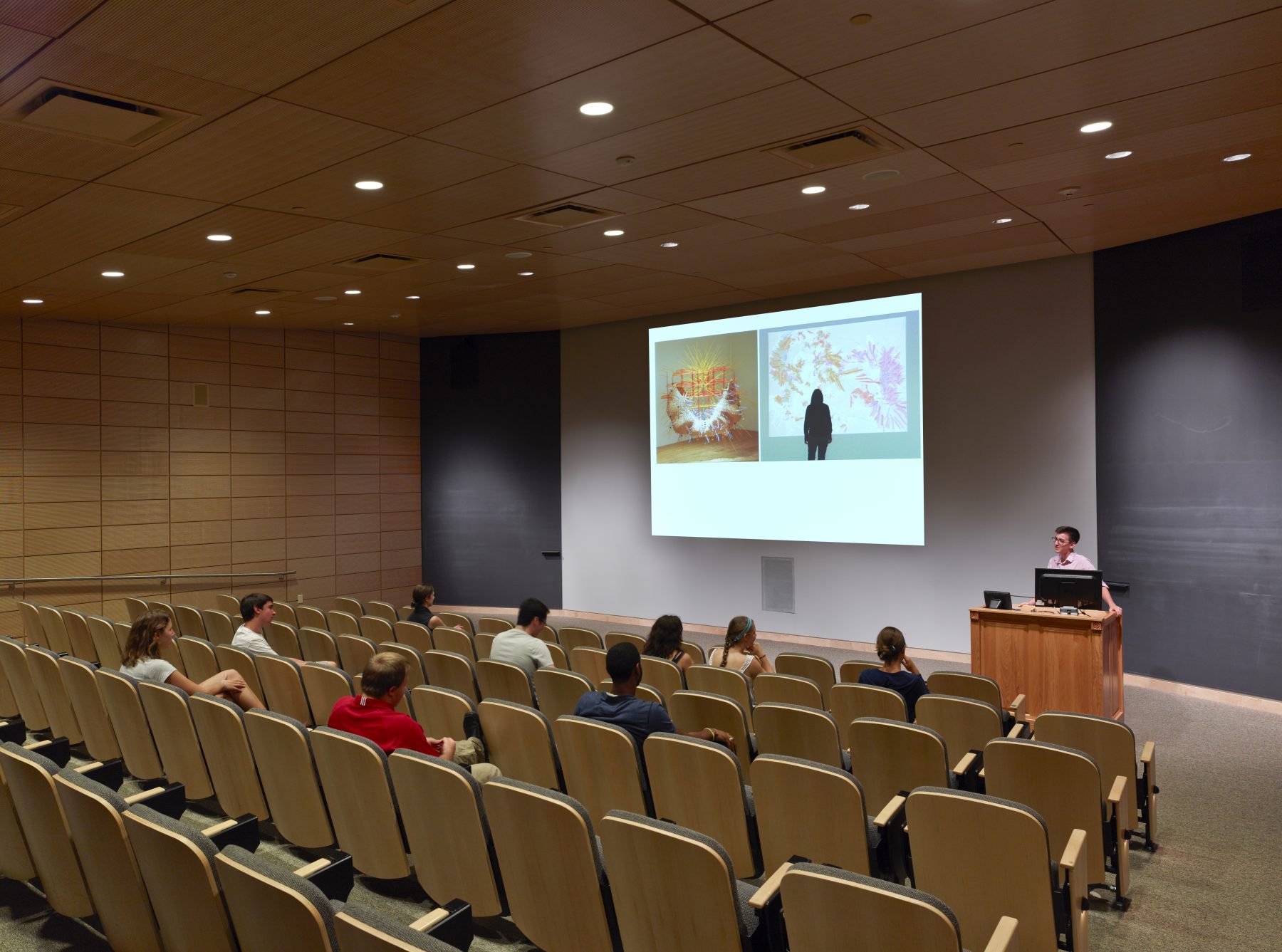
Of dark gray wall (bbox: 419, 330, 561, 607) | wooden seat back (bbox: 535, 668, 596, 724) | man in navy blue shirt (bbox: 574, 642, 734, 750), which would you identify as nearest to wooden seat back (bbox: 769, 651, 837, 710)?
wooden seat back (bbox: 535, 668, 596, 724)

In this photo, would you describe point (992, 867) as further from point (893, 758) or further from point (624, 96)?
point (624, 96)

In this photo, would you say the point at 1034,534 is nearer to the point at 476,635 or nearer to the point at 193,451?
the point at 476,635

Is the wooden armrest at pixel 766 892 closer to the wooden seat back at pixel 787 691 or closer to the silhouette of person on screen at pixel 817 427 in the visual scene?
the wooden seat back at pixel 787 691

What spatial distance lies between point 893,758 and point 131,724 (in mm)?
3566

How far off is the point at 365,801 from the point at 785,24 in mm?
3464

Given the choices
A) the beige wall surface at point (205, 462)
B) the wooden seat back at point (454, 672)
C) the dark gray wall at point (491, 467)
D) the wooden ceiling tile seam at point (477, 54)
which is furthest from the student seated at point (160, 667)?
the dark gray wall at point (491, 467)

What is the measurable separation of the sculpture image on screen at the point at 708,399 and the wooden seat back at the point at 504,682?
591cm

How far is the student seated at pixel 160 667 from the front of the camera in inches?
190

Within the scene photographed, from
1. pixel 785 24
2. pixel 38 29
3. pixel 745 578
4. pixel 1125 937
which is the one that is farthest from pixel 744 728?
pixel 745 578

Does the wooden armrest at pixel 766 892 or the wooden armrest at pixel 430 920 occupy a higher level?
the wooden armrest at pixel 766 892

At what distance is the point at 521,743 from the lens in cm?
396

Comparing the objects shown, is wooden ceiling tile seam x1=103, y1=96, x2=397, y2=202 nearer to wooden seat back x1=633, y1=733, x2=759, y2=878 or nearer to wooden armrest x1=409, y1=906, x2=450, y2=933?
wooden seat back x1=633, y1=733, x2=759, y2=878

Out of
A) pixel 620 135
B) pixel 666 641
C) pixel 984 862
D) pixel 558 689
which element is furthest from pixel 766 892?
pixel 620 135

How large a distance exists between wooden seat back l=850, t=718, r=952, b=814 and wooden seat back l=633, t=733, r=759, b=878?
65 cm
